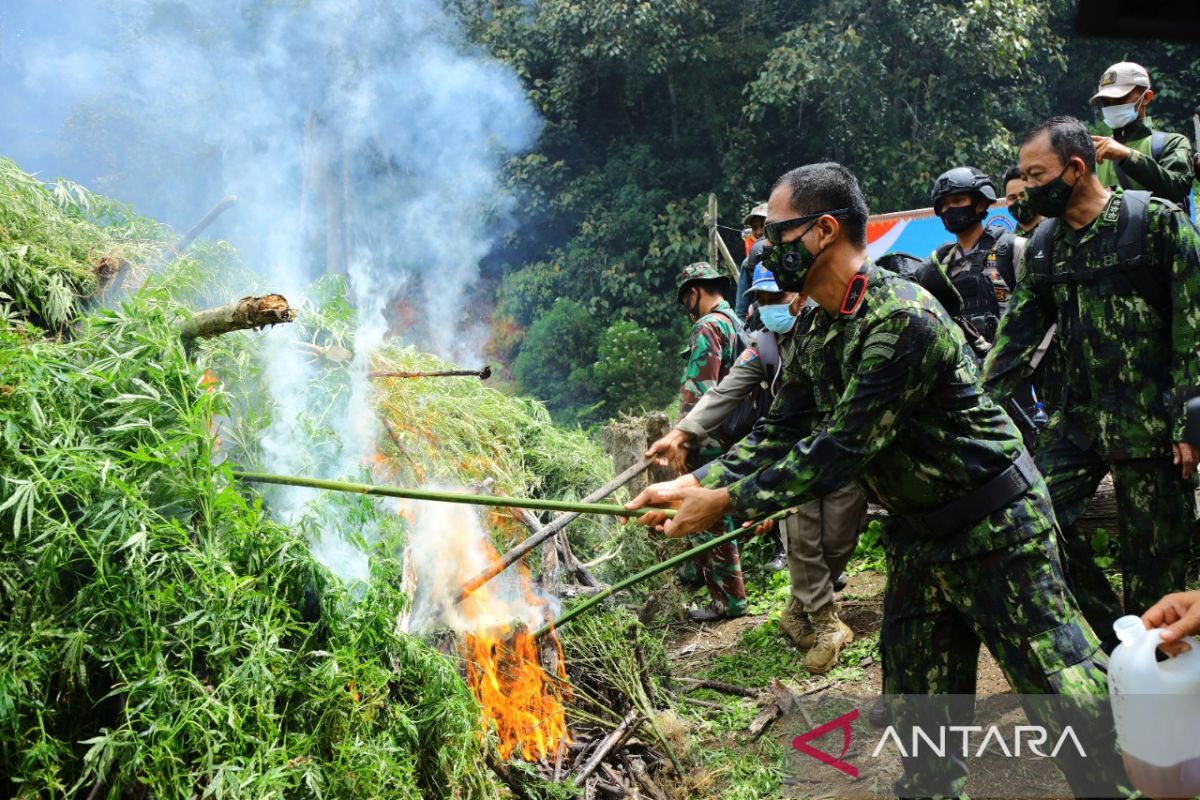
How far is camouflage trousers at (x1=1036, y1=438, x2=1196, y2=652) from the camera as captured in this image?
162 inches

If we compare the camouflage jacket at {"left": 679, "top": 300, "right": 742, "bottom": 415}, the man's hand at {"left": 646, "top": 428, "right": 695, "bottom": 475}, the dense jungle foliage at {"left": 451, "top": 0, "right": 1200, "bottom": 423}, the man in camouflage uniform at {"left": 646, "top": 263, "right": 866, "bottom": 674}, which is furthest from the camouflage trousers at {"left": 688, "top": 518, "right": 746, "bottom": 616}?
the dense jungle foliage at {"left": 451, "top": 0, "right": 1200, "bottom": 423}

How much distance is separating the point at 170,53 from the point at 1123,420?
1719 centimetres

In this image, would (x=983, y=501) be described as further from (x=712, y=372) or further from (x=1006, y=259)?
(x=712, y=372)

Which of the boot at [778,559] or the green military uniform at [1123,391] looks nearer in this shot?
the green military uniform at [1123,391]

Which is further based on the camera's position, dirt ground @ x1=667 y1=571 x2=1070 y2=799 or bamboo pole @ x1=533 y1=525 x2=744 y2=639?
dirt ground @ x1=667 y1=571 x2=1070 y2=799

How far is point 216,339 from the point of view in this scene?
444cm

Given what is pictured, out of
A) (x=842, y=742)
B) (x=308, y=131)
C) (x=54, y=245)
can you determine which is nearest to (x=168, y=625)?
(x=54, y=245)

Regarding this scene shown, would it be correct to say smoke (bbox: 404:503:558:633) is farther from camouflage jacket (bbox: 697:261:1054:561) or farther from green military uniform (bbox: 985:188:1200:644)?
green military uniform (bbox: 985:188:1200:644)

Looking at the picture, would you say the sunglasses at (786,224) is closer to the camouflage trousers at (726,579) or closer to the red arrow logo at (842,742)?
the red arrow logo at (842,742)

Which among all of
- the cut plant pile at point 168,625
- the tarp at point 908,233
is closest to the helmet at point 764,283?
the cut plant pile at point 168,625

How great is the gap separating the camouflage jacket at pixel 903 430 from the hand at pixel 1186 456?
1.13 meters

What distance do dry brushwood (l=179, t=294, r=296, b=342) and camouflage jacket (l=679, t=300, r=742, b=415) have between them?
3.40m

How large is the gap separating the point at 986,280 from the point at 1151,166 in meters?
1.07

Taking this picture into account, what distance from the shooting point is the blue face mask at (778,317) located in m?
5.63
